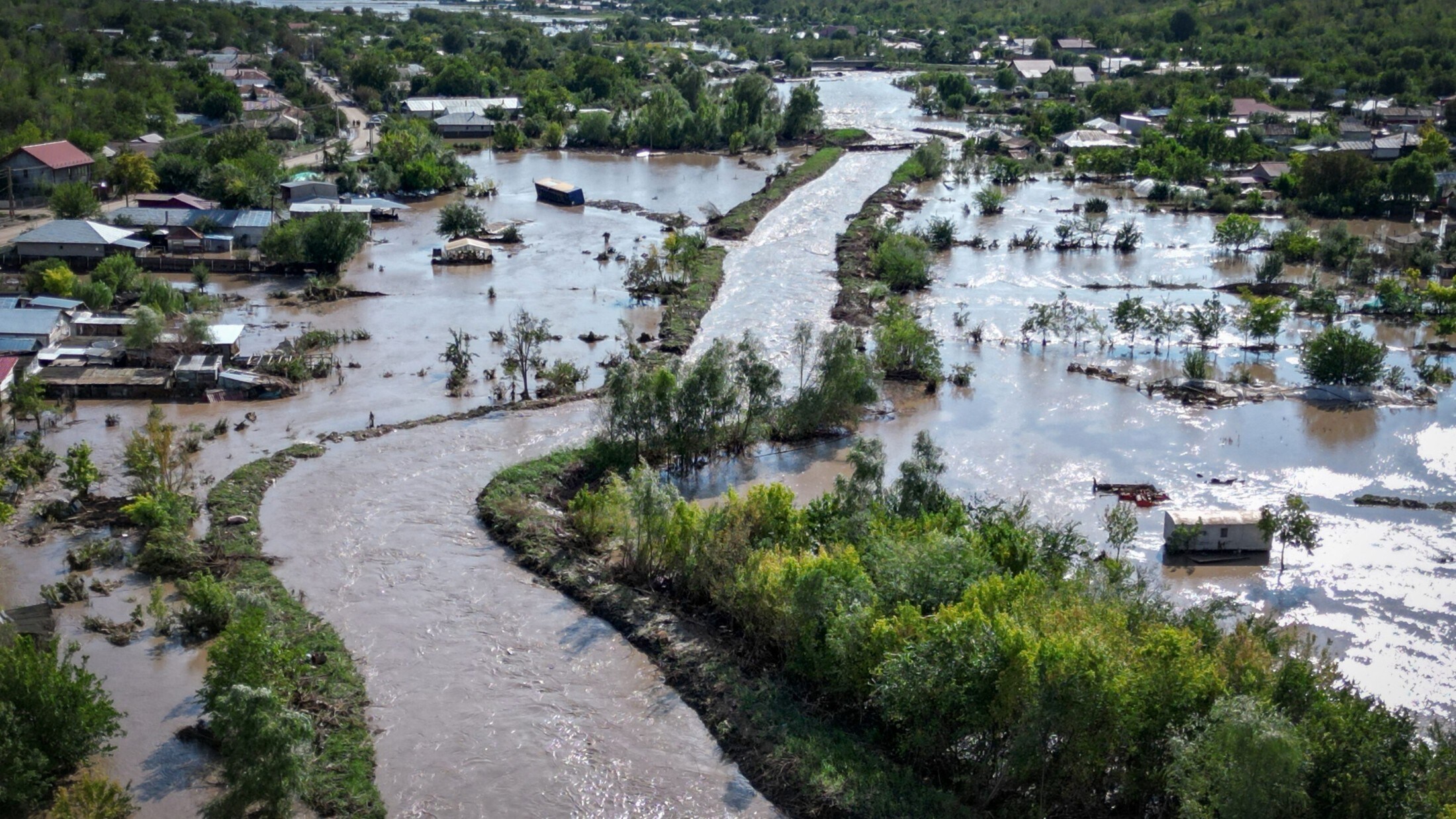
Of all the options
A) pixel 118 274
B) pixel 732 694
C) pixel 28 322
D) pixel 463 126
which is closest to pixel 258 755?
pixel 732 694

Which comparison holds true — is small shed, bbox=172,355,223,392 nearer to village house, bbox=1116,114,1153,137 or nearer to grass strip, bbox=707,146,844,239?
grass strip, bbox=707,146,844,239

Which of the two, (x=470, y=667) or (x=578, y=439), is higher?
(x=578, y=439)

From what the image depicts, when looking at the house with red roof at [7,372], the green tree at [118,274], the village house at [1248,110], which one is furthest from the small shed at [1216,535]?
the village house at [1248,110]

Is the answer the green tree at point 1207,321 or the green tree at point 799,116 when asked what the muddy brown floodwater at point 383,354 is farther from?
the green tree at point 1207,321

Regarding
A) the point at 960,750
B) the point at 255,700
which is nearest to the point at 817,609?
the point at 960,750

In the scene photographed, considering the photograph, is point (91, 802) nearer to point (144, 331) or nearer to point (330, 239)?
point (144, 331)

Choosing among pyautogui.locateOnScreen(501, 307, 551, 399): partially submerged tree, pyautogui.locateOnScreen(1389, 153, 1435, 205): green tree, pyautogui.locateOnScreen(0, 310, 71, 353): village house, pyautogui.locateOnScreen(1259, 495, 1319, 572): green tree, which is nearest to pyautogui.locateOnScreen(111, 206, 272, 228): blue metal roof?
pyautogui.locateOnScreen(0, 310, 71, 353): village house
